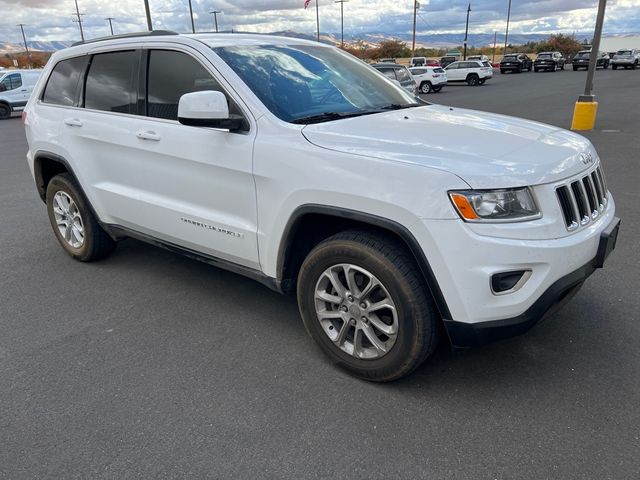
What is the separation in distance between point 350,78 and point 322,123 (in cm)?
92

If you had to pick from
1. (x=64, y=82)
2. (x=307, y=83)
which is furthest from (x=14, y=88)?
(x=307, y=83)

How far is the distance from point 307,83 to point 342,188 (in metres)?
1.09

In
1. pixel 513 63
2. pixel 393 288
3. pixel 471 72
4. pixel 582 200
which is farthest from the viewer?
pixel 513 63

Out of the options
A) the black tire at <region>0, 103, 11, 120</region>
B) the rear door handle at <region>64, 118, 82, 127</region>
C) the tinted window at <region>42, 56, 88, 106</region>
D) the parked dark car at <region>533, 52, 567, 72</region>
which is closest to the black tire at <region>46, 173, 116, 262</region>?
the rear door handle at <region>64, 118, 82, 127</region>

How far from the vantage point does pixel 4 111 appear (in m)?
21.6

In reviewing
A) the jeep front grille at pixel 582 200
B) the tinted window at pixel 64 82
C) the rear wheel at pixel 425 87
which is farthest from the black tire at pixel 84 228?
the rear wheel at pixel 425 87

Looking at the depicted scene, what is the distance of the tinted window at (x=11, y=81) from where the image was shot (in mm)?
20828

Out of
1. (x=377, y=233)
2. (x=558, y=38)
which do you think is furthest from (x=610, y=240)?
(x=558, y=38)

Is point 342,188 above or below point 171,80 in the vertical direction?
below

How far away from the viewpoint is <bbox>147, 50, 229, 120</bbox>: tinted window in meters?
3.38

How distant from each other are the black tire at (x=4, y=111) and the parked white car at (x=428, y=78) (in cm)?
1944

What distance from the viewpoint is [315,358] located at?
10.6 feet

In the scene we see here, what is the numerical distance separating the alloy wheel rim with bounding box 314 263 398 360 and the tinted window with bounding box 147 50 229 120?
1413 millimetres

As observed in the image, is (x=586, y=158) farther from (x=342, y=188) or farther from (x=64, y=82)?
(x=64, y=82)
